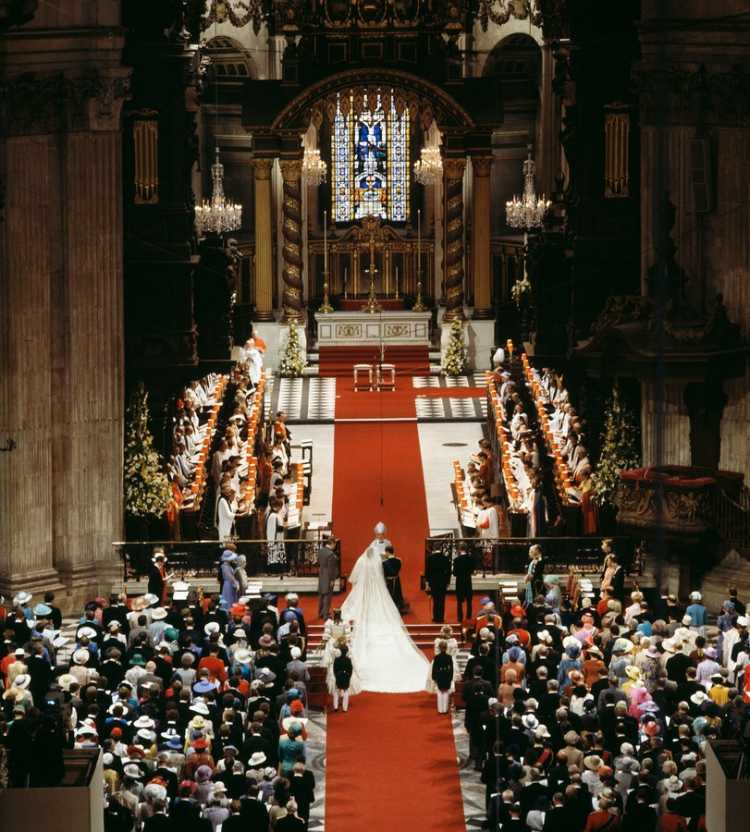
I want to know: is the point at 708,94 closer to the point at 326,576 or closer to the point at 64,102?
the point at 326,576

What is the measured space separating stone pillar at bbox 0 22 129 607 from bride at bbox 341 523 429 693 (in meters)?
4.30

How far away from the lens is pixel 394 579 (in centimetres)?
3262

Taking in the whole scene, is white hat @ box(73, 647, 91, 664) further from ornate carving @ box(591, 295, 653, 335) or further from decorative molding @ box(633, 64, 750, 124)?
decorative molding @ box(633, 64, 750, 124)

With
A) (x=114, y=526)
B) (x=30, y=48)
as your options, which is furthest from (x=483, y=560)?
(x=30, y=48)

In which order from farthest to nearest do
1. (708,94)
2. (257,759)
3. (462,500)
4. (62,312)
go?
(462,500)
(62,312)
(708,94)
(257,759)

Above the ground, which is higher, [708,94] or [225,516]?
[708,94]

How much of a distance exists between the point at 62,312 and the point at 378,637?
22.5 ft

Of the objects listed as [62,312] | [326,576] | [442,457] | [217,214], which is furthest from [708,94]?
[217,214]

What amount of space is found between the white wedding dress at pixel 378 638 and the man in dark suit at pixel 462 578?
953 millimetres

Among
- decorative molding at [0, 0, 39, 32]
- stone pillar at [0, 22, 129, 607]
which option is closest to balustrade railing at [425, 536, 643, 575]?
stone pillar at [0, 22, 129, 607]

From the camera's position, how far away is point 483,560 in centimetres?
3425

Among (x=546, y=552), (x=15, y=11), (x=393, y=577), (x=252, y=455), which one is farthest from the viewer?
(x=252, y=455)

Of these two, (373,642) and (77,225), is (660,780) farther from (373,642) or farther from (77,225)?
(77,225)

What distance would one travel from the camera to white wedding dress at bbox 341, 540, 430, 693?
30141mm
